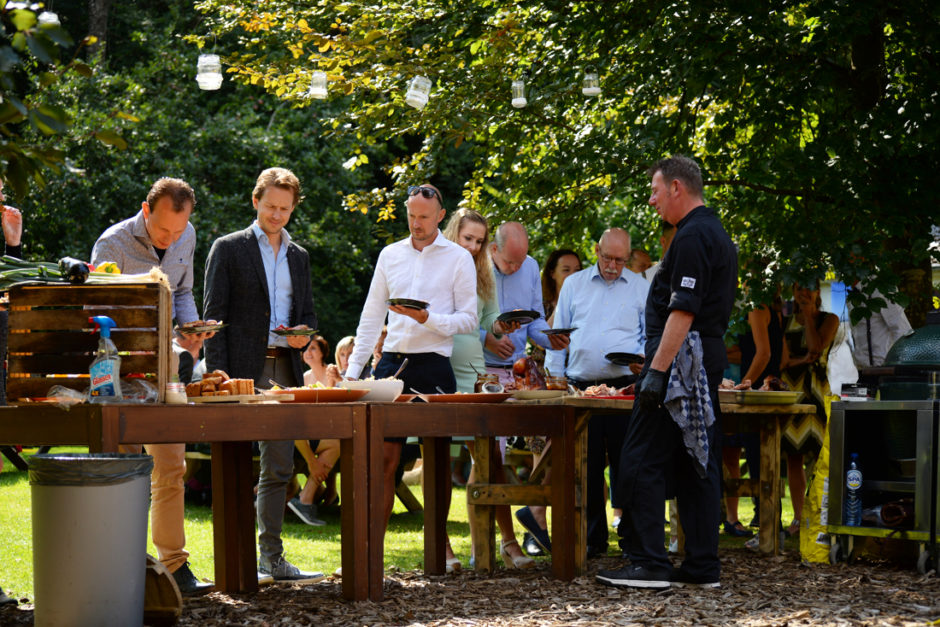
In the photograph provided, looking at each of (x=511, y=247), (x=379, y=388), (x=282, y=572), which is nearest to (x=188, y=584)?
(x=282, y=572)

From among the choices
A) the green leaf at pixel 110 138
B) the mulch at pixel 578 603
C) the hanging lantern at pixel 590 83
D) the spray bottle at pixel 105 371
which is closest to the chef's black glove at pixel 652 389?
the mulch at pixel 578 603

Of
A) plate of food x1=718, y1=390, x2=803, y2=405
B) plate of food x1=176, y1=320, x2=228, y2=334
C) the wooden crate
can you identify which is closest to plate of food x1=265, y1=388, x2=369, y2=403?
plate of food x1=176, y1=320, x2=228, y2=334

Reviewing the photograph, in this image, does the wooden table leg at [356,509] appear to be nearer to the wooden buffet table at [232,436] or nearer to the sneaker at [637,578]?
the wooden buffet table at [232,436]

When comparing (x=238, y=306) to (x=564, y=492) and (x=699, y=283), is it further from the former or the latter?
(x=699, y=283)

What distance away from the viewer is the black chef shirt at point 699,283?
5.33m

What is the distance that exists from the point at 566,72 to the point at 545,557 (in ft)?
14.1

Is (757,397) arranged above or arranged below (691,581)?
above

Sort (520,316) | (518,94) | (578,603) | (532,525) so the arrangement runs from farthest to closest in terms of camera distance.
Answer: (518,94)
(532,525)
(520,316)
(578,603)

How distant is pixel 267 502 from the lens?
18.6 feet

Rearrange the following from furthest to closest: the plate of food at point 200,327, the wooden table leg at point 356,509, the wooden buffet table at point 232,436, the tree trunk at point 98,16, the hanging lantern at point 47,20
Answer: the tree trunk at point 98,16 → the wooden table leg at point 356,509 → the plate of food at point 200,327 → the wooden buffet table at point 232,436 → the hanging lantern at point 47,20

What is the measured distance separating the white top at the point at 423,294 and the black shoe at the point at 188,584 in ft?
4.34

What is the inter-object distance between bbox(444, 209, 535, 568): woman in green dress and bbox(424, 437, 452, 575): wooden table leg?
18 centimetres

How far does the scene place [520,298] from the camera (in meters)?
7.30

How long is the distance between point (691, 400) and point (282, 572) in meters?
2.20
